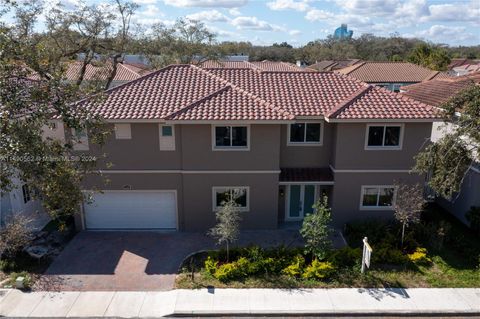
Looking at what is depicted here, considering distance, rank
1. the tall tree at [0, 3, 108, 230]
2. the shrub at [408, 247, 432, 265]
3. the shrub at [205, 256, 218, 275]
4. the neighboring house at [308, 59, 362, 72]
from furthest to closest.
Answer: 1. the neighboring house at [308, 59, 362, 72]
2. the shrub at [408, 247, 432, 265]
3. the shrub at [205, 256, 218, 275]
4. the tall tree at [0, 3, 108, 230]

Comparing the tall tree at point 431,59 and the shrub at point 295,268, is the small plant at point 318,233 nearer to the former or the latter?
the shrub at point 295,268

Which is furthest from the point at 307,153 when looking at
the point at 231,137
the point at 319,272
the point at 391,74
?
the point at 391,74

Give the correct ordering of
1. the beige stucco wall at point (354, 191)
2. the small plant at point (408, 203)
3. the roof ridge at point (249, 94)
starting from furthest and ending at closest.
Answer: the beige stucco wall at point (354, 191)
the roof ridge at point (249, 94)
the small plant at point (408, 203)

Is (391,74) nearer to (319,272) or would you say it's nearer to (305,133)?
(305,133)

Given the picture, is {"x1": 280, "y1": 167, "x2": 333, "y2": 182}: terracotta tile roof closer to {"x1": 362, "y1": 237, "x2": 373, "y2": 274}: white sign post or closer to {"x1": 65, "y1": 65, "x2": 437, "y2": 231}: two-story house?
{"x1": 65, "y1": 65, "x2": 437, "y2": 231}: two-story house

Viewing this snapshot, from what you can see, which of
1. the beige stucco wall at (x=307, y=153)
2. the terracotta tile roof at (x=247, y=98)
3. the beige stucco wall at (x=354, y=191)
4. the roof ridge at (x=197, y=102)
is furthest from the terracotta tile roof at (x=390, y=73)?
the roof ridge at (x=197, y=102)

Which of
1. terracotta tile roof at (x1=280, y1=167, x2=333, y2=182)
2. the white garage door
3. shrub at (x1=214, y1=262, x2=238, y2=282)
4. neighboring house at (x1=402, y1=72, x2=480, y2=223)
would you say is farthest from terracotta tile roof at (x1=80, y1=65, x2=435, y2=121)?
shrub at (x1=214, y1=262, x2=238, y2=282)

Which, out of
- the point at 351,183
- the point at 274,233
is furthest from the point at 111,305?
the point at 351,183
